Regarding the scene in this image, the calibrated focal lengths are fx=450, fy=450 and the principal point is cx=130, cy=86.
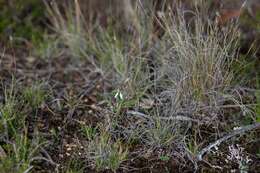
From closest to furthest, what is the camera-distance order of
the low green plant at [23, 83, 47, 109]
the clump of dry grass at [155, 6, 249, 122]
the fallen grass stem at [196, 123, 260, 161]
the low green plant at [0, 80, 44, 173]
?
the low green plant at [0, 80, 44, 173] < the fallen grass stem at [196, 123, 260, 161] < the clump of dry grass at [155, 6, 249, 122] < the low green plant at [23, 83, 47, 109]

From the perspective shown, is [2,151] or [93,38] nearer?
[2,151]

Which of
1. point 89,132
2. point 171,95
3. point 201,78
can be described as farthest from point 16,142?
point 201,78

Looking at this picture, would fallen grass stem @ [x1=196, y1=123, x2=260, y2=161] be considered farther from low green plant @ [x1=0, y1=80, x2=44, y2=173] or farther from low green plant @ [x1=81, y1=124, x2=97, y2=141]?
low green plant @ [x1=0, y1=80, x2=44, y2=173]

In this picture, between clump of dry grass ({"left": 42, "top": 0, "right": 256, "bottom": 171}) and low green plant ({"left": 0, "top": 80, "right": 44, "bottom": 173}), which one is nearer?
low green plant ({"left": 0, "top": 80, "right": 44, "bottom": 173})

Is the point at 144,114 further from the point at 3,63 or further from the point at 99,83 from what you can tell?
the point at 3,63

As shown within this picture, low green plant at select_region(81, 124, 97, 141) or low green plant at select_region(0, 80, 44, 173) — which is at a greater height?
low green plant at select_region(0, 80, 44, 173)

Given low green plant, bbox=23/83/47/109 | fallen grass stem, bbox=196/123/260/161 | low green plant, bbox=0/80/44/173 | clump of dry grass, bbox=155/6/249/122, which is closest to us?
low green plant, bbox=0/80/44/173

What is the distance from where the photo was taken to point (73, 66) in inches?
109

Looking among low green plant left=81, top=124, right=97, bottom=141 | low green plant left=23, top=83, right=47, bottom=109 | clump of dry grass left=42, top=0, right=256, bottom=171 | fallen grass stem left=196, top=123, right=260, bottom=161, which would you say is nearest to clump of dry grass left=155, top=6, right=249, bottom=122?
clump of dry grass left=42, top=0, right=256, bottom=171

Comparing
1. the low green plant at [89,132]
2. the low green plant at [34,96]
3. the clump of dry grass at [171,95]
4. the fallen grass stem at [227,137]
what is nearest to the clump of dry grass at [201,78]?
the clump of dry grass at [171,95]

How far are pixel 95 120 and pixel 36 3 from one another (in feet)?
4.29

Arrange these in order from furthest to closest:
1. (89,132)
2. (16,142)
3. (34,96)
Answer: (34,96) < (89,132) < (16,142)

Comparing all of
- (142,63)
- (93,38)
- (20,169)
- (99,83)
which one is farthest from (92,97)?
(20,169)

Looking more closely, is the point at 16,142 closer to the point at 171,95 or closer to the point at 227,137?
the point at 171,95
